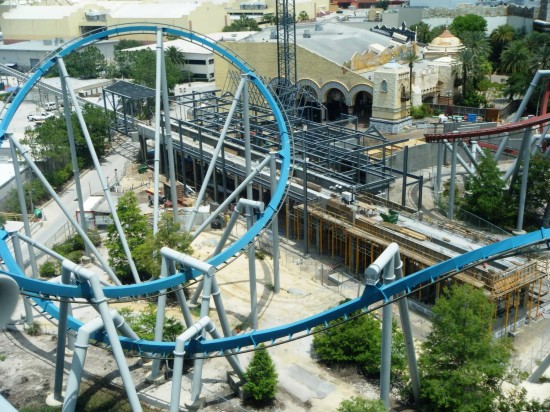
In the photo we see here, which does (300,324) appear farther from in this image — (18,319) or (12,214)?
(12,214)

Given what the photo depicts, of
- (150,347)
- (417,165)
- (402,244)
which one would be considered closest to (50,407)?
(150,347)

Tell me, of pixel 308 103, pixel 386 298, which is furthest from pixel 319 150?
pixel 308 103

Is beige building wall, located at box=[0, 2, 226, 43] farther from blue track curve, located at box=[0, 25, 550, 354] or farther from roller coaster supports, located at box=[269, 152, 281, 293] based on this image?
blue track curve, located at box=[0, 25, 550, 354]

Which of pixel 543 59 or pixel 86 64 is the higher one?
pixel 543 59

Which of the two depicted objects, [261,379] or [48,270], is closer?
[261,379]

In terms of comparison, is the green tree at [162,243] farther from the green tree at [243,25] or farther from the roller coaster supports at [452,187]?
the green tree at [243,25]

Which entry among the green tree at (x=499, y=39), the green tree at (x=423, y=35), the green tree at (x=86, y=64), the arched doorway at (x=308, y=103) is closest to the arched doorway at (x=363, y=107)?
the arched doorway at (x=308, y=103)

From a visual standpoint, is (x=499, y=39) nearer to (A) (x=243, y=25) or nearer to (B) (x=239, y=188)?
(A) (x=243, y=25)
